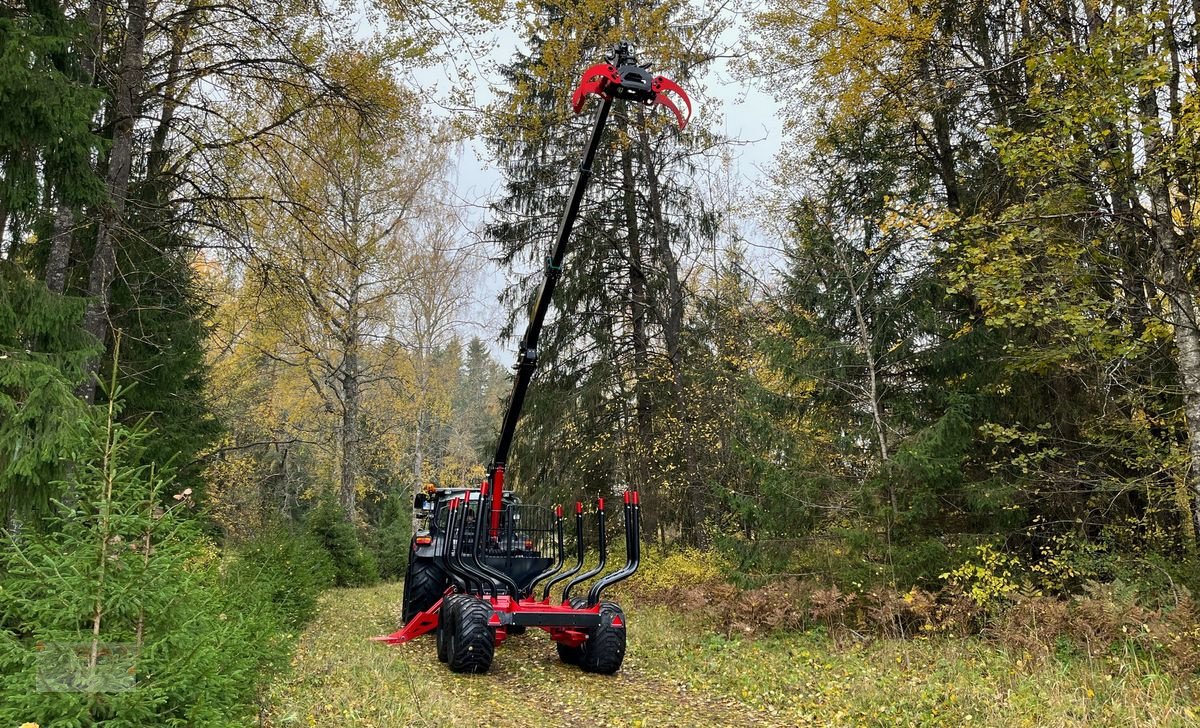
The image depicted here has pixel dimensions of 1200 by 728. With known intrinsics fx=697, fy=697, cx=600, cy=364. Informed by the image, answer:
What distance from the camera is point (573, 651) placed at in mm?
6965

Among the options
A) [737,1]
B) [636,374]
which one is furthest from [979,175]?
[636,374]

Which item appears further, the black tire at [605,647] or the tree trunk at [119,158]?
the tree trunk at [119,158]

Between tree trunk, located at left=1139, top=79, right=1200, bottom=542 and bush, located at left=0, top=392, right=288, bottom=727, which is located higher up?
tree trunk, located at left=1139, top=79, right=1200, bottom=542

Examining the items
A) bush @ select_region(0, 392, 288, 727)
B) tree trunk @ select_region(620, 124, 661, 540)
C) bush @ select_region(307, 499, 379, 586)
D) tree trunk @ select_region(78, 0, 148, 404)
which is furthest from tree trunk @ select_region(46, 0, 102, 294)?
tree trunk @ select_region(620, 124, 661, 540)

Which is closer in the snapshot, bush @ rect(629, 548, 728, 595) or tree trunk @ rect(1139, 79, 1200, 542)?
tree trunk @ rect(1139, 79, 1200, 542)

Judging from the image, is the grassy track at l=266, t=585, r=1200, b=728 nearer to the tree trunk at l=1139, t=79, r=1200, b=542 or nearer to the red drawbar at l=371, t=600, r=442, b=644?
the red drawbar at l=371, t=600, r=442, b=644

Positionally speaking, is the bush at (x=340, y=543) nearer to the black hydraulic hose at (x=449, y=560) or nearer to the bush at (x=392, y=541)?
the bush at (x=392, y=541)

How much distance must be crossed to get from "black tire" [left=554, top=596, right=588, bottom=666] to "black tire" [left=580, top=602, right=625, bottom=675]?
0.22 meters

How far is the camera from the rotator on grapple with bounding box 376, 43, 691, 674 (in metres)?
5.75

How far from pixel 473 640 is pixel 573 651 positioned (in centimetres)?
117

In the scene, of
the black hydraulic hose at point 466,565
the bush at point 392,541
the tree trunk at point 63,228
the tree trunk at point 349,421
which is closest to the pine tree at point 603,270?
the tree trunk at point 349,421

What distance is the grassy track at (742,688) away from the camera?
14.7 feet

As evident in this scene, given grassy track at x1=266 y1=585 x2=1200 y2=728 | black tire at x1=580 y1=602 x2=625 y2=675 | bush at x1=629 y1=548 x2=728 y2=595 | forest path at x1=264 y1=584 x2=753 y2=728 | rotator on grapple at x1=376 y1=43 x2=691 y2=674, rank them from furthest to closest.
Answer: bush at x1=629 y1=548 x2=728 y2=595 < black tire at x1=580 y1=602 x2=625 y2=675 < rotator on grapple at x1=376 y1=43 x2=691 y2=674 < forest path at x1=264 y1=584 x2=753 y2=728 < grassy track at x1=266 y1=585 x2=1200 y2=728

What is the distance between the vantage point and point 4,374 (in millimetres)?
4418
